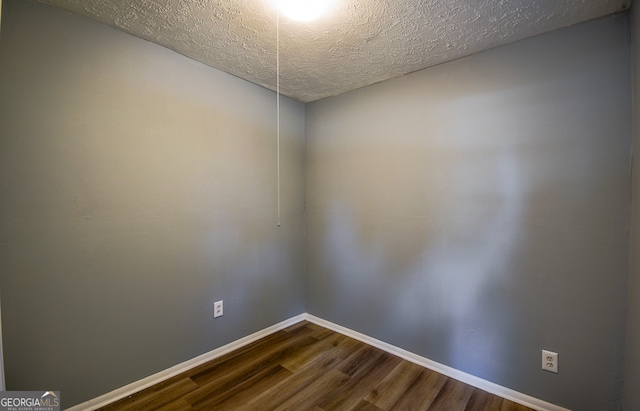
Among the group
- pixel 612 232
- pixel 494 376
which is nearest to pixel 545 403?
pixel 494 376

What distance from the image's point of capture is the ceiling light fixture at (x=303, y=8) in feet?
4.43

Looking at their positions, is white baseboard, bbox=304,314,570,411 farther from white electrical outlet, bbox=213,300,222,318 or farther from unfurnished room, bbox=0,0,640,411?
white electrical outlet, bbox=213,300,222,318

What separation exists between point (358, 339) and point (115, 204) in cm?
213

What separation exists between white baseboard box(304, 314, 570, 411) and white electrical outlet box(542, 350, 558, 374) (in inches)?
8.2

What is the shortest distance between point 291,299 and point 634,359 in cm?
227

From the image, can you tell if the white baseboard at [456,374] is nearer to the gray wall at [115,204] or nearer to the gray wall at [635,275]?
the gray wall at [635,275]

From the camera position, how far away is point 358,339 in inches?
93.4

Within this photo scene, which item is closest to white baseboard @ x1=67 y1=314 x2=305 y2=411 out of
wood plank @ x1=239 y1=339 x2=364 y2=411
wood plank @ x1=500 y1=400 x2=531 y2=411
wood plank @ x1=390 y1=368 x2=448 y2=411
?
wood plank @ x1=239 y1=339 x2=364 y2=411

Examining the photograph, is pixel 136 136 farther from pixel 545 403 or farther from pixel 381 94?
pixel 545 403

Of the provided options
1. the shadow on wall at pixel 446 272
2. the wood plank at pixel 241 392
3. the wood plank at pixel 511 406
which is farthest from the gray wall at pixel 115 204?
the wood plank at pixel 511 406

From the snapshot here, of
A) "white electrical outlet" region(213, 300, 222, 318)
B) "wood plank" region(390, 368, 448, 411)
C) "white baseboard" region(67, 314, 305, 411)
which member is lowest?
"wood plank" region(390, 368, 448, 411)

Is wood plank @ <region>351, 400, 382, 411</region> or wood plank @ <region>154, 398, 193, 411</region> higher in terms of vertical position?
wood plank @ <region>154, 398, 193, 411</region>

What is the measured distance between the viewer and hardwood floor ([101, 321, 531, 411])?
5.23 ft

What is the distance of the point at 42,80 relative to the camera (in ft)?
4.48
